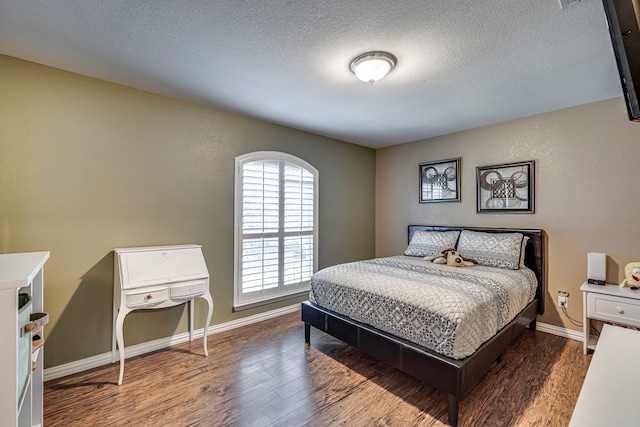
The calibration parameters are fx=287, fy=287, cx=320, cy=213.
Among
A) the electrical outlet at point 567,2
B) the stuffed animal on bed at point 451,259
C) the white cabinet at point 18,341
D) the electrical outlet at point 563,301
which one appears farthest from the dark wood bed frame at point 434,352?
the electrical outlet at point 567,2

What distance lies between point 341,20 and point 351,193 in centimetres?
292

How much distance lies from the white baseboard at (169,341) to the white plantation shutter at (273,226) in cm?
22

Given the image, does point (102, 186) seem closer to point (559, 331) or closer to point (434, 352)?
point (434, 352)

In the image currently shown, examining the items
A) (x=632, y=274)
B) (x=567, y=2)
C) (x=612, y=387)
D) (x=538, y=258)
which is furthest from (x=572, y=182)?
(x=612, y=387)

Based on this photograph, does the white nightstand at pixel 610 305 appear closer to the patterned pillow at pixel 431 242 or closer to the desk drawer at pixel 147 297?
the patterned pillow at pixel 431 242

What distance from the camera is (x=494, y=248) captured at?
312 centimetres

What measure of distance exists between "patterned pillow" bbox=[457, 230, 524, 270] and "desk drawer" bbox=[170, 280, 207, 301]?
9.24ft

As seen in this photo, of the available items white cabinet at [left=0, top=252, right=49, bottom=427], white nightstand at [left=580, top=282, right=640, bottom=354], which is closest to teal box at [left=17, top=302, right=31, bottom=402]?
white cabinet at [left=0, top=252, right=49, bottom=427]

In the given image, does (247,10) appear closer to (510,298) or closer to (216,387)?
(216,387)

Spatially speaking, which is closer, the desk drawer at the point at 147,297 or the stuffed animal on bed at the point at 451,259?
the desk drawer at the point at 147,297

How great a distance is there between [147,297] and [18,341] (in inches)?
41.9

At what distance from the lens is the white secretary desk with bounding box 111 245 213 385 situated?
2.17 meters

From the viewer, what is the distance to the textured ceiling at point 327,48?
160 centimetres

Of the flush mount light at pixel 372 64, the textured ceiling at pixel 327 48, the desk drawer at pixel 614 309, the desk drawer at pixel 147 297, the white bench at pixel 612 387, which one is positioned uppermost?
the textured ceiling at pixel 327 48
